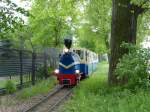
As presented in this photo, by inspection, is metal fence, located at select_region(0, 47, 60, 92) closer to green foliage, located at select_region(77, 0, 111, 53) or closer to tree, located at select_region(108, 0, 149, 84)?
tree, located at select_region(108, 0, 149, 84)

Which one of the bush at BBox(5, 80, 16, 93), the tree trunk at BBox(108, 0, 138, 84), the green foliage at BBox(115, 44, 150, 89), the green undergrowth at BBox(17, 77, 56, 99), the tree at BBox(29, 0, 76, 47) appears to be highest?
the tree at BBox(29, 0, 76, 47)

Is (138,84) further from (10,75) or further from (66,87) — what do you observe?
(66,87)

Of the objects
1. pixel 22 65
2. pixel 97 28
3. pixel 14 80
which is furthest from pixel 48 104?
pixel 97 28

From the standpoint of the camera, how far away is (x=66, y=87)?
91.1ft

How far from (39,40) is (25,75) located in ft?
51.9

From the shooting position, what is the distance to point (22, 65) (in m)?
25.6

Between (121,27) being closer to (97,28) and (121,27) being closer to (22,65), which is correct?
(22,65)

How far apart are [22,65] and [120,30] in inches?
267

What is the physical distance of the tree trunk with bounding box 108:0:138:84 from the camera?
21.4 m

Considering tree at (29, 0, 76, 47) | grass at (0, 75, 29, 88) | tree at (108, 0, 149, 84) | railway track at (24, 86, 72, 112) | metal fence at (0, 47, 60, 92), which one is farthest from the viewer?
tree at (29, 0, 76, 47)

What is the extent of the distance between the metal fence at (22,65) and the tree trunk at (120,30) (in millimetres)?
5301

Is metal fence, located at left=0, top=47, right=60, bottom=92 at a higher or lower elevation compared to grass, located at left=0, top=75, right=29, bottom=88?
higher

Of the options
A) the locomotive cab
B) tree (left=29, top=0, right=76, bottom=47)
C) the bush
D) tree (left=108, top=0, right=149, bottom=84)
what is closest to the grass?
the bush

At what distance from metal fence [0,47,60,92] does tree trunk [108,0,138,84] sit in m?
5.30
